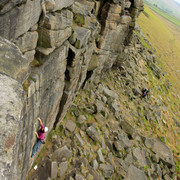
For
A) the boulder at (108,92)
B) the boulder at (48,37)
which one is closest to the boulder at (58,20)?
the boulder at (48,37)

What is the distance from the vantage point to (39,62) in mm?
7059

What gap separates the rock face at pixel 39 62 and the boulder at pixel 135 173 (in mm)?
168

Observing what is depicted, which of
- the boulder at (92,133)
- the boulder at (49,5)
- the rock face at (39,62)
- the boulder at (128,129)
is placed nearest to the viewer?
the rock face at (39,62)

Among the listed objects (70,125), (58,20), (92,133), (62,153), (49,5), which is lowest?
(92,133)

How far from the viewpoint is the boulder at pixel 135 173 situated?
13.5 m

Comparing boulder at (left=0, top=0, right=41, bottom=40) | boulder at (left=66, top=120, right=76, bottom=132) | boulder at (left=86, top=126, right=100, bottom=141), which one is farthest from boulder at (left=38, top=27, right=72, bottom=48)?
boulder at (left=86, top=126, right=100, bottom=141)

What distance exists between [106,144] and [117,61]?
12.5 m

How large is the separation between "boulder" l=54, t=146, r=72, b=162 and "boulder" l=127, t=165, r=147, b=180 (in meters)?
5.85

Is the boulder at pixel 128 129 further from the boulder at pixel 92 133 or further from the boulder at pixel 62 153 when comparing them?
the boulder at pixel 62 153

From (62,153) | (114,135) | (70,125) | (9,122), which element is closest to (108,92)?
(114,135)

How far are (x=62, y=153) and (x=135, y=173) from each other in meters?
7.25

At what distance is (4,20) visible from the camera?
13.9 ft

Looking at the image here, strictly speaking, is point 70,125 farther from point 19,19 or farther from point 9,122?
point 9,122

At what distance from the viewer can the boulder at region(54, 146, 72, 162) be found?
1056 centimetres
